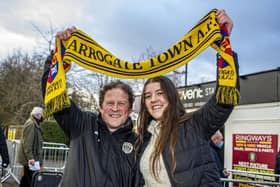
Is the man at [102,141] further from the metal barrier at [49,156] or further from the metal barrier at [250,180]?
the metal barrier at [49,156]

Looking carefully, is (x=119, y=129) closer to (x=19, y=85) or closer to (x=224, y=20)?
(x=224, y=20)

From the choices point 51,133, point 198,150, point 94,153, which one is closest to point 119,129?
point 94,153

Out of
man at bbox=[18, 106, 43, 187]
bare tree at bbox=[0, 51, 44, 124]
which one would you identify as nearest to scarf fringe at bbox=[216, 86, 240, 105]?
man at bbox=[18, 106, 43, 187]

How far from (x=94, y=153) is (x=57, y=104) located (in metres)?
0.48

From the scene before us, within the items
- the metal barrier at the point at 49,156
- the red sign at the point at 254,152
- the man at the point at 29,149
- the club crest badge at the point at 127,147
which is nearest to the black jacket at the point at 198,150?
the club crest badge at the point at 127,147

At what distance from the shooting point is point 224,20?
8.01 feet

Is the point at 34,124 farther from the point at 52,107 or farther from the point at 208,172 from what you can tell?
the point at 208,172

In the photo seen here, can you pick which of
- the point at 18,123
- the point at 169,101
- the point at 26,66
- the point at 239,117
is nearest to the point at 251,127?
the point at 239,117

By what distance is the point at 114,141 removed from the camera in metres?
2.67

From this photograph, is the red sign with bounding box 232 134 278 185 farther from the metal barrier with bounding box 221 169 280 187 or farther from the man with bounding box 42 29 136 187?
the man with bounding box 42 29 136 187

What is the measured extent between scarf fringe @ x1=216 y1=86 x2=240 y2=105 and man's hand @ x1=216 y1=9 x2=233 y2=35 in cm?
46

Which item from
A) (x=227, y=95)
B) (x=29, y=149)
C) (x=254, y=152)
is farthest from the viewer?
(x=254, y=152)

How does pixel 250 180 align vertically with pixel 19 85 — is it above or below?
below

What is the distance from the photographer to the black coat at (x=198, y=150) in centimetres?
221
